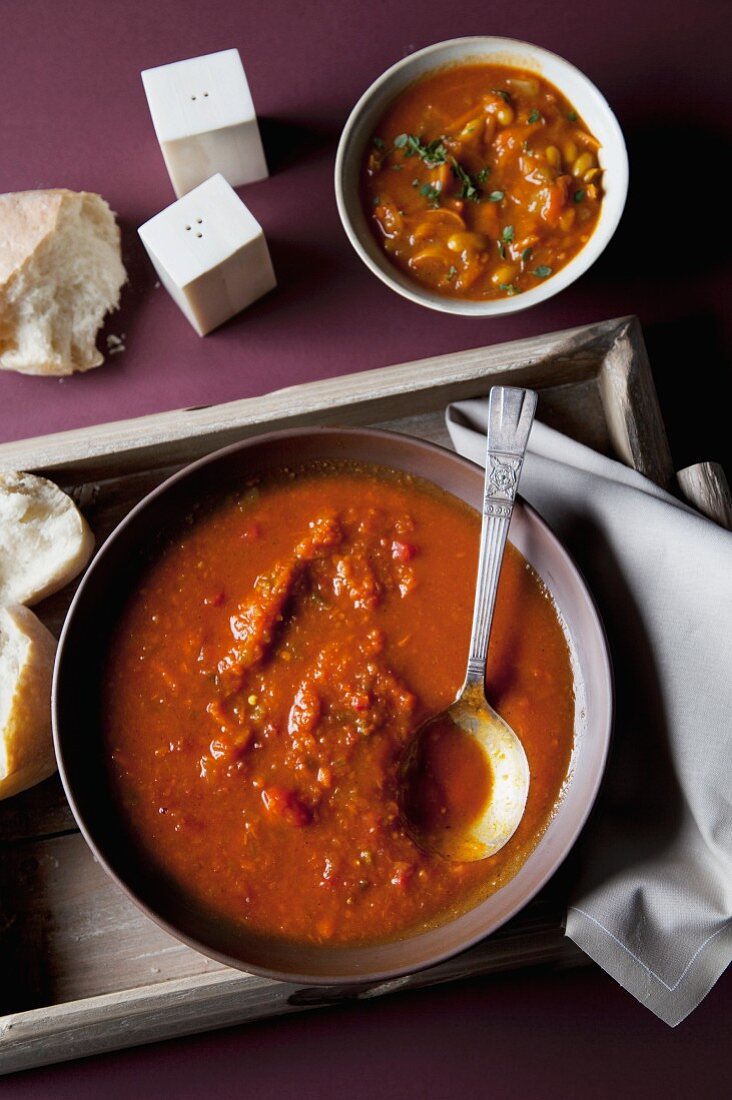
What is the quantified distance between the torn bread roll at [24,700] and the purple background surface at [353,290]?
2.23 ft

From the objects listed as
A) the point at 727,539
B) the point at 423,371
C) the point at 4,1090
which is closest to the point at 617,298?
the point at 423,371

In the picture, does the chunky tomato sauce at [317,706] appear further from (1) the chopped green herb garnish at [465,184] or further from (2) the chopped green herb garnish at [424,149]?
(2) the chopped green herb garnish at [424,149]

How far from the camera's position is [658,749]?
2.56 m

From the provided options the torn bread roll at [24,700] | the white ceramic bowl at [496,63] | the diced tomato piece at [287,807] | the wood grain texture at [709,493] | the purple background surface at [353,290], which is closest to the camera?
the diced tomato piece at [287,807]

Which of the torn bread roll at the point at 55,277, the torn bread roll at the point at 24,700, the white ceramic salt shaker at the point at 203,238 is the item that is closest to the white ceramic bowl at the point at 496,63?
the white ceramic salt shaker at the point at 203,238

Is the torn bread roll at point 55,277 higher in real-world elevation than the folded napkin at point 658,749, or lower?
higher

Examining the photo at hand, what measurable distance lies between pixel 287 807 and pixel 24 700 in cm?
72

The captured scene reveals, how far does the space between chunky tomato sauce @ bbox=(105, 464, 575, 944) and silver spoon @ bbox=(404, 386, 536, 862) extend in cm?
3

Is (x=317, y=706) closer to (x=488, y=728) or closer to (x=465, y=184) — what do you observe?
(x=488, y=728)

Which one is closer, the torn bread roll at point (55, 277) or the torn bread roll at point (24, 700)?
the torn bread roll at point (24, 700)

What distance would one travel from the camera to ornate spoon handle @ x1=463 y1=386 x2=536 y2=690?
243 centimetres

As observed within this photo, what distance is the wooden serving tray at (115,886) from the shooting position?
263 cm

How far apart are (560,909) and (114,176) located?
244cm

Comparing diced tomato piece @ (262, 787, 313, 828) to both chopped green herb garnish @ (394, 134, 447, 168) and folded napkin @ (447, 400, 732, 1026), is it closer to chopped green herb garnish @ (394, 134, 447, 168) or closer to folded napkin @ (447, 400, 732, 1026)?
folded napkin @ (447, 400, 732, 1026)
